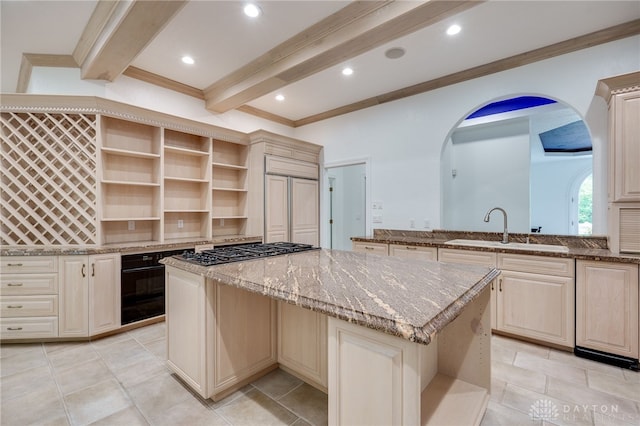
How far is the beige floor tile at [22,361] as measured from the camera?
7.13 ft

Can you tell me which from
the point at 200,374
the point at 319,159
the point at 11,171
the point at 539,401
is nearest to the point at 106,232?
the point at 11,171

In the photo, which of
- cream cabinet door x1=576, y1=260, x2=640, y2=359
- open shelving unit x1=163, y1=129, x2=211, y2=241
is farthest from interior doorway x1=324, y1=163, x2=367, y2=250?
cream cabinet door x1=576, y1=260, x2=640, y2=359

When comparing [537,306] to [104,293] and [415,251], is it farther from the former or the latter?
[104,293]

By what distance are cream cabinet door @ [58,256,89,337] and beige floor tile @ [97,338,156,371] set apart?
1.12ft

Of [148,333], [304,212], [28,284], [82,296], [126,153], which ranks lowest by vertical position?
[148,333]

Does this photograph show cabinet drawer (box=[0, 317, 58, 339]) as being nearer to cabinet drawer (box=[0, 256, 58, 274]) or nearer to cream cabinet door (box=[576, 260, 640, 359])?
cabinet drawer (box=[0, 256, 58, 274])

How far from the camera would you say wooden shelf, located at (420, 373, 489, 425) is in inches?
55.5

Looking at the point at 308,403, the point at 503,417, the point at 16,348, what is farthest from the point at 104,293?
the point at 503,417

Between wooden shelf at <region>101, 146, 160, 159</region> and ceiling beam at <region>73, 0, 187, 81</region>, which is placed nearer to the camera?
ceiling beam at <region>73, 0, 187, 81</region>

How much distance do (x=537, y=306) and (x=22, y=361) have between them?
4.36m

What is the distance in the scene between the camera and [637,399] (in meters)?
1.81

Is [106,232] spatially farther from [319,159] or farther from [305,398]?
[319,159]

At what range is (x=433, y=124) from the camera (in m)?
3.57

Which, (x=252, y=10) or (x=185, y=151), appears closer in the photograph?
(x=252, y=10)
